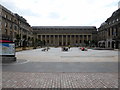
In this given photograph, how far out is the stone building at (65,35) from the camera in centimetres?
12438

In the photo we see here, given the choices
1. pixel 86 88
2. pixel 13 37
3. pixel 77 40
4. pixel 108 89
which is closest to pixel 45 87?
pixel 86 88

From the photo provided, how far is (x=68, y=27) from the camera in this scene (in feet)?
434

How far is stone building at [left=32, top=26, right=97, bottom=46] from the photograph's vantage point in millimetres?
124375

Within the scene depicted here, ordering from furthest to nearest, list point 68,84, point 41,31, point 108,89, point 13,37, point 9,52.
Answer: point 41,31 → point 13,37 → point 9,52 → point 68,84 → point 108,89

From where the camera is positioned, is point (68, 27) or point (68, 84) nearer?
point (68, 84)

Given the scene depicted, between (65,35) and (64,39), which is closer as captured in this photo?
(65,35)

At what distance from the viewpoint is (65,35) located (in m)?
127

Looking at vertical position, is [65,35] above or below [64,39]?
above

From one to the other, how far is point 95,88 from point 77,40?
121781 millimetres

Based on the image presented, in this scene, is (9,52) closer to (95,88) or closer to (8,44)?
Answer: (8,44)

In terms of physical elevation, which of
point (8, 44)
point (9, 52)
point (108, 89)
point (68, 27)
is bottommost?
point (108, 89)

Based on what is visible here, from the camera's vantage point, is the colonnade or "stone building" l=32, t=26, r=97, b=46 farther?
the colonnade

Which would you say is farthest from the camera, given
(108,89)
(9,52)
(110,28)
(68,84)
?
(110,28)

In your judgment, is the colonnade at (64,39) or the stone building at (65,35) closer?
the stone building at (65,35)
